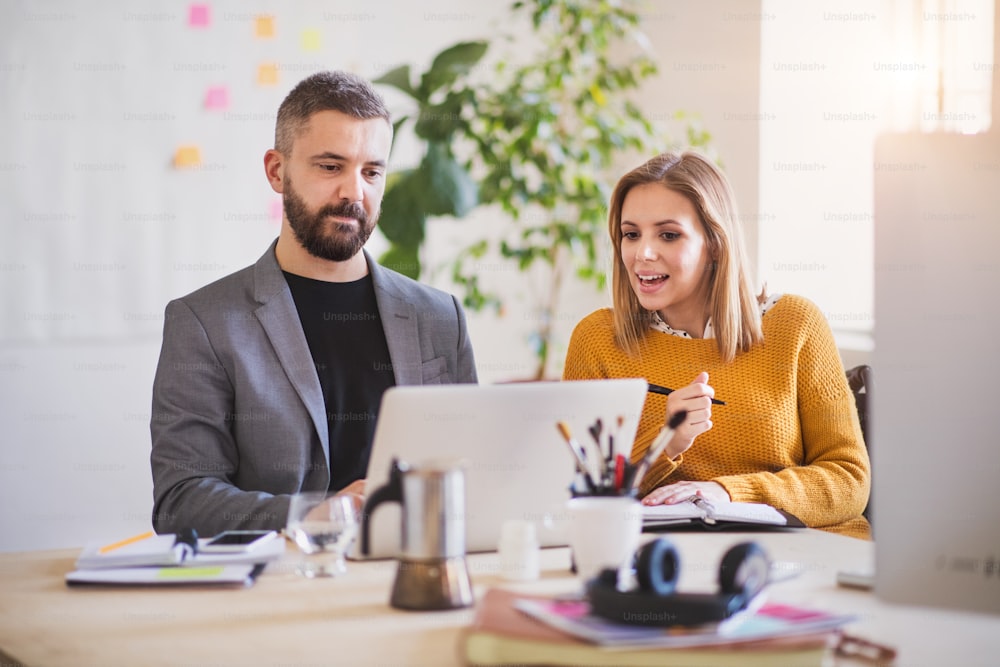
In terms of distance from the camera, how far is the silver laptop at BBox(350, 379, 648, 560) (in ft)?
4.32

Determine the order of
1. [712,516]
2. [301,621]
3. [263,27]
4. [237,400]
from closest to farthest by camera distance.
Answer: [301,621] < [712,516] < [237,400] < [263,27]

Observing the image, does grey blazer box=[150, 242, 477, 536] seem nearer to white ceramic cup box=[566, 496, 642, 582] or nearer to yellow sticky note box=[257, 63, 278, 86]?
white ceramic cup box=[566, 496, 642, 582]

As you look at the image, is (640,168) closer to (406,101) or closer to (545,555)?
(545,555)

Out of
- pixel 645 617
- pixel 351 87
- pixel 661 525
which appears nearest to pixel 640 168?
pixel 351 87

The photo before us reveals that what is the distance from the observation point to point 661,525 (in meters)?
1.60

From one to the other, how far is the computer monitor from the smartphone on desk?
2.77 feet

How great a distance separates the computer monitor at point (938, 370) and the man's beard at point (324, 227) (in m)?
1.21

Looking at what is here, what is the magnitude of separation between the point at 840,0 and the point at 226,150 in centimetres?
204

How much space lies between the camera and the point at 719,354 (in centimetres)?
211

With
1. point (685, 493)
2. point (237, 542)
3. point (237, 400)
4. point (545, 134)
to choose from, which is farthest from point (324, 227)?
point (545, 134)

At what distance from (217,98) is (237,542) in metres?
2.16

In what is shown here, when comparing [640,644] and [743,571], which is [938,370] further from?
[640,644]

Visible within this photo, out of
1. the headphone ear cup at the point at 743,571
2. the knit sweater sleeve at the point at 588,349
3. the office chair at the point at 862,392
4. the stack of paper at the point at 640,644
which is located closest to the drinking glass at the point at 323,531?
the stack of paper at the point at 640,644

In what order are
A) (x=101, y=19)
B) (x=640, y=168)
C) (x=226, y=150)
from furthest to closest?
(x=226, y=150) → (x=101, y=19) → (x=640, y=168)
